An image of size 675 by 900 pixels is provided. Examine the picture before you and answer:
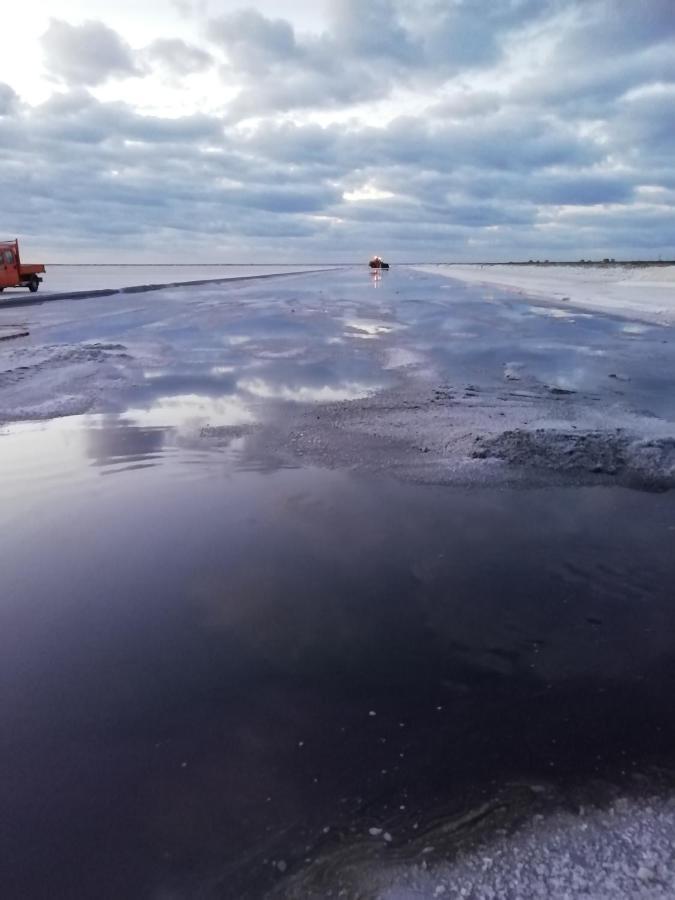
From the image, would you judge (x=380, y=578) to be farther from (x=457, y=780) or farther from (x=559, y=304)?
(x=559, y=304)

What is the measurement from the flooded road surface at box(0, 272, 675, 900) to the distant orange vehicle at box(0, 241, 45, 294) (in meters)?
37.8

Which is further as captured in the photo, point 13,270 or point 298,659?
point 13,270

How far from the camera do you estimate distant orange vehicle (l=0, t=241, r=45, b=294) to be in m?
40.6

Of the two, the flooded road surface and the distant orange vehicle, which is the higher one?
the distant orange vehicle

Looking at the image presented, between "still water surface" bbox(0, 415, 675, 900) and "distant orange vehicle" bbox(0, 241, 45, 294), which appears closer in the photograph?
"still water surface" bbox(0, 415, 675, 900)

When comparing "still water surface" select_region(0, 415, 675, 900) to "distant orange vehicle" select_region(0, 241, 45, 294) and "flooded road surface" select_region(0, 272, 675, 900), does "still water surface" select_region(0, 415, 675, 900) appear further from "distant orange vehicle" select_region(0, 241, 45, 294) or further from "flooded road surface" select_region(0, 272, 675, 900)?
"distant orange vehicle" select_region(0, 241, 45, 294)

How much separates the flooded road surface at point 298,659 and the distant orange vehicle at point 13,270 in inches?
1487

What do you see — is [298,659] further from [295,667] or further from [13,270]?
[13,270]

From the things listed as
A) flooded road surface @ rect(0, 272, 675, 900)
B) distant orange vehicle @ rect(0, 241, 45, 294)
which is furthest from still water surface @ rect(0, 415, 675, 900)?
distant orange vehicle @ rect(0, 241, 45, 294)

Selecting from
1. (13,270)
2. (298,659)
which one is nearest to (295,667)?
(298,659)

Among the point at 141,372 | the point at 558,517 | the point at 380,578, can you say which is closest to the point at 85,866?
the point at 380,578

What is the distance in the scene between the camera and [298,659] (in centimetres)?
392

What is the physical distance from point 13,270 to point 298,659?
44.4 metres

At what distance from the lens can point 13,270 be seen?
41.6m
